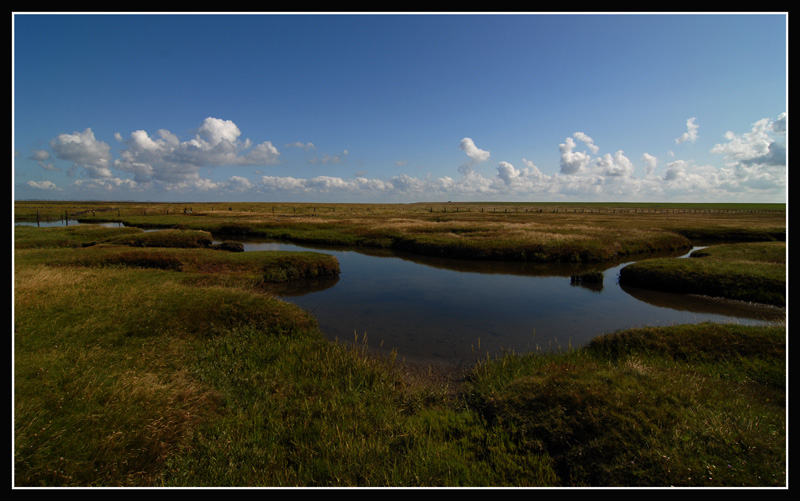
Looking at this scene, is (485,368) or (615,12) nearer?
(615,12)

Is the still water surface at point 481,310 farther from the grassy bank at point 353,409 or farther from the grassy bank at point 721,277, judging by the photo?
the grassy bank at point 353,409

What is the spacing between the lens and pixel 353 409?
868 centimetres

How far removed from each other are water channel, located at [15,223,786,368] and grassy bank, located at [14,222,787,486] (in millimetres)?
2661

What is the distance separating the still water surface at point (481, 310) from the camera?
15.5 metres

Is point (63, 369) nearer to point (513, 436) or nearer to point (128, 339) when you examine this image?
point (128, 339)

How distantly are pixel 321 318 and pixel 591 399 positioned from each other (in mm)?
13502

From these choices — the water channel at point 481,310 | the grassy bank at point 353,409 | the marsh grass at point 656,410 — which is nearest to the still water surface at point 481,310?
the water channel at point 481,310

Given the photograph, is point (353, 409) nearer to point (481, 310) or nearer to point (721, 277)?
point (481, 310)

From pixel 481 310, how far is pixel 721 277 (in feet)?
57.2

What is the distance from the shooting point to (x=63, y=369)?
797 centimetres

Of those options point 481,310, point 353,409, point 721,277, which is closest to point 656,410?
point 353,409
